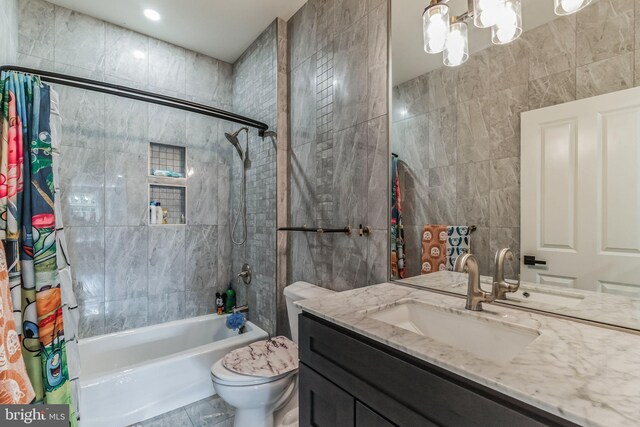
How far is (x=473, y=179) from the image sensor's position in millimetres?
1099

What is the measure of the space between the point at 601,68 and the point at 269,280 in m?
2.03

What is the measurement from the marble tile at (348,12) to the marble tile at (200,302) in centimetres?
229

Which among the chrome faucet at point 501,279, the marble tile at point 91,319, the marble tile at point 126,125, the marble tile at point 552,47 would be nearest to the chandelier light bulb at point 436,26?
the marble tile at point 552,47

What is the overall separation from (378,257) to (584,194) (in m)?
0.83

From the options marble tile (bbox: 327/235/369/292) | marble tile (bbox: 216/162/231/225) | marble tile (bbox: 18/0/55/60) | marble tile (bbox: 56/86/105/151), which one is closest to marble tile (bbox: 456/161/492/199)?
marble tile (bbox: 327/235/369/292)

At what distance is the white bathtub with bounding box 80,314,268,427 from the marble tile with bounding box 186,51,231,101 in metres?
2.01

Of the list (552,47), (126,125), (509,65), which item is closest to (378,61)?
(509,65)

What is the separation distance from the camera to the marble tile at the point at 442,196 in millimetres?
1165

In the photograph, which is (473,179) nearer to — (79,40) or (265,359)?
(265,359)

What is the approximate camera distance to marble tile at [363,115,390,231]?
1.41 m

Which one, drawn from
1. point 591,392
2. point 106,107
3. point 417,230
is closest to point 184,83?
point 106,107

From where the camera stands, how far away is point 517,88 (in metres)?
0.99

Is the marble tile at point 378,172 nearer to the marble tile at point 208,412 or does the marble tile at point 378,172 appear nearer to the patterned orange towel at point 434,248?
the patterned orange towel at point 434,248

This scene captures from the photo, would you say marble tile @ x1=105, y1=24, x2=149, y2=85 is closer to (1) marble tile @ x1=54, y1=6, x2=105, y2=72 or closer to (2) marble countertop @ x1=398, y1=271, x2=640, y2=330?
(1) marble tile @ x1=54, y1=6, x2=105, y2=72
